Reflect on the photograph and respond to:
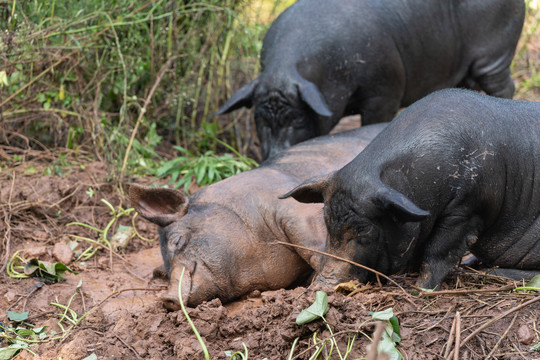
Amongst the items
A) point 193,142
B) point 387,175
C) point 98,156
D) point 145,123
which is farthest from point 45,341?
point 193,142

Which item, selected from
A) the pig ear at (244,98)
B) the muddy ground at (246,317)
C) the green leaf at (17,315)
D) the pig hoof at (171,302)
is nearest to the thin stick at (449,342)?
the muddy ground at (246,317)

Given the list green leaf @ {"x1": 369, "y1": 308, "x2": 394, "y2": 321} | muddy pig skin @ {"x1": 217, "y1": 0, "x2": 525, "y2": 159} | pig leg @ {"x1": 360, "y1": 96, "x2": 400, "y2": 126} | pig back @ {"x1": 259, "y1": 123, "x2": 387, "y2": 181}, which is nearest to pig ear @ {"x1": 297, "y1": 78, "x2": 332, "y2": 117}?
muddy pig skin @ {"x1": 217, "y1": 0, "x2": 525, "y2": 159}

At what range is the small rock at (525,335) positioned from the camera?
365 cm

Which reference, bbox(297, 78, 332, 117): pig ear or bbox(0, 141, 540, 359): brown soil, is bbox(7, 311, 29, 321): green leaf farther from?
bbox(297, 78, 332, 117): pig ear

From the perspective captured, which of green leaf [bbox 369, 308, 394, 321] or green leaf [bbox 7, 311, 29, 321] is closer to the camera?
green leaf [bbox 369, 308, 394, 321]

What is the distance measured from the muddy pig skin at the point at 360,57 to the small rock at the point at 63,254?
1919mm

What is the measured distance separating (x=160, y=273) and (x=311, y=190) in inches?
54.6

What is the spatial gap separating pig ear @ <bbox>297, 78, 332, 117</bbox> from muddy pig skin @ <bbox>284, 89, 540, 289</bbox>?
1.68m

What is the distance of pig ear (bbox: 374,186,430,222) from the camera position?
3.82 meters

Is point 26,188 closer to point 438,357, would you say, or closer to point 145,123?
point 145,123

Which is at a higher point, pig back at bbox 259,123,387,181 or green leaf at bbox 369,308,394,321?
pig back at bbox 259,123,387,181

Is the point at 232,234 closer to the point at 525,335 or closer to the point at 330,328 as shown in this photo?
the point at 330,328

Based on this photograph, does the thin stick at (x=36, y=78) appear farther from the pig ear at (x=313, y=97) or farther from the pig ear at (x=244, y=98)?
the pig ear at (x=313, y=97)

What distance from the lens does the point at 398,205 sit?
3840 millimetres
